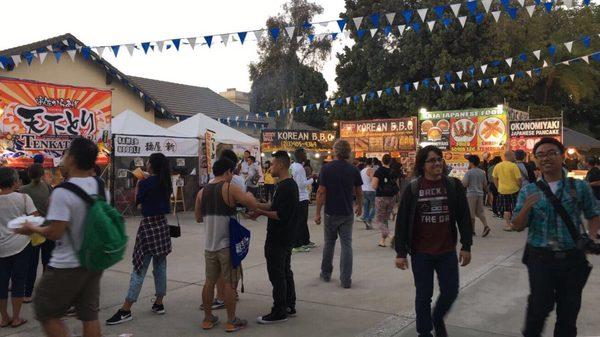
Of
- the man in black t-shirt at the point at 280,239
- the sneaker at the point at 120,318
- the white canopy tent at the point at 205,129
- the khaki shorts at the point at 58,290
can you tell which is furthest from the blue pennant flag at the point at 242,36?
the khaki shorts at the point at 58,290

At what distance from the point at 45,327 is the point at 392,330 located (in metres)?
2.81

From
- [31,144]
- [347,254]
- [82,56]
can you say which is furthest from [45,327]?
[82,56]

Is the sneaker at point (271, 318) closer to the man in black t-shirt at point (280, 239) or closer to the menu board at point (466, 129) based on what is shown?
the man in black t-shirt at point (280, 239)

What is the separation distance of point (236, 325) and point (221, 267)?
1.82ft

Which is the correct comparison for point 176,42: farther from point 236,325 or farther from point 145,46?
point 236,325

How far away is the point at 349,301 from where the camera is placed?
5.50 meters

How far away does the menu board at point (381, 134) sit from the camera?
63.6ft

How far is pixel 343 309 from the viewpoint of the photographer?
5199 mm

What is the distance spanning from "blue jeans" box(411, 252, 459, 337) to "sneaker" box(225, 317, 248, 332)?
1.68m

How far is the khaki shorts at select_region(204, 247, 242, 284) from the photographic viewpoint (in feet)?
14.8

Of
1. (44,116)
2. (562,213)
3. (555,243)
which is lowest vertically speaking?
(555,243)

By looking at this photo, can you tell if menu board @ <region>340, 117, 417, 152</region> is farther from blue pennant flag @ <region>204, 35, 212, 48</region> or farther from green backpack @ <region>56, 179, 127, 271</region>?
green backpack @ <region>56, 179, 127, 271</region>

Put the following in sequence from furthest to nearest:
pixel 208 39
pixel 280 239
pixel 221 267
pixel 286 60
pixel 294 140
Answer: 1. pixel 286 60
2. pixel 294 140
3. pixel 208 39
4. pixel 280 239
5. pixel 221 267

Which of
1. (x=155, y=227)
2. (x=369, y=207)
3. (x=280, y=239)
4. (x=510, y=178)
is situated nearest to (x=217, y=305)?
(x=155, y=227)
